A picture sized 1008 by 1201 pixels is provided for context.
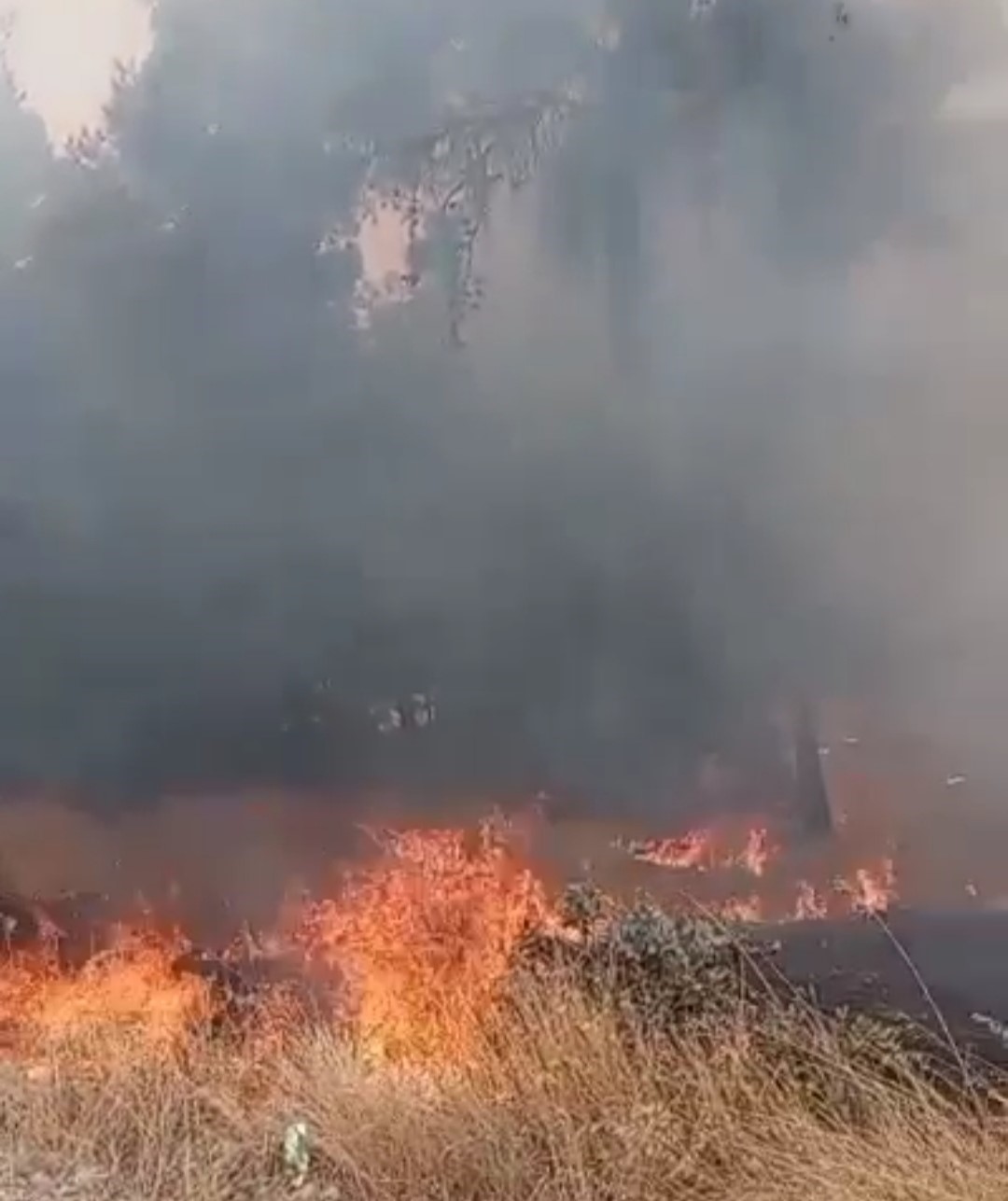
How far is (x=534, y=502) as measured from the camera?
4.67m

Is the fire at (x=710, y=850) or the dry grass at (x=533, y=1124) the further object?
the fire at (x=710, y=850)

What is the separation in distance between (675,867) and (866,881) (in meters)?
0.55

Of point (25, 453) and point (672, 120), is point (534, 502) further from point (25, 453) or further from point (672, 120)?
point (25, 453)

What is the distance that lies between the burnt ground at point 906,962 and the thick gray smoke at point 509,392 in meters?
0.64

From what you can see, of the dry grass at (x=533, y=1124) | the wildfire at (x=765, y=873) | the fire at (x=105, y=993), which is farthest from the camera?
the fire at (x=105, y=993)

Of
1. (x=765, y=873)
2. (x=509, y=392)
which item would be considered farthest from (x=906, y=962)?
(x=509, y=392)

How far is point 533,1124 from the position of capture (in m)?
3.59

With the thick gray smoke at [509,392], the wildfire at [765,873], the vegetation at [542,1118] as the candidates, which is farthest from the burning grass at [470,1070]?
the thick gray smoke at [509,392]

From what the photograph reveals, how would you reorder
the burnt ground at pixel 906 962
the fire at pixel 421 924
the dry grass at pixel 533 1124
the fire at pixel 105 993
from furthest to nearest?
→ the fire at pixel 105 993 → the fire at pixel 421 924 → the burnt ground at pixel 906 962 → the dry grass at pixel 533 1124

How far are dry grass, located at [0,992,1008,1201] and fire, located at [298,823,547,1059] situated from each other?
44 cm

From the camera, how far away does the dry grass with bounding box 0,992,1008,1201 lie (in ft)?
11.0

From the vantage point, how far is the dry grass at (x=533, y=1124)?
11.0 feet

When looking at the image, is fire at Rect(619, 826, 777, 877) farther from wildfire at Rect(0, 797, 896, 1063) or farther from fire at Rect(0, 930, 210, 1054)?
fire at Rect(0, 930, 210, 1054)

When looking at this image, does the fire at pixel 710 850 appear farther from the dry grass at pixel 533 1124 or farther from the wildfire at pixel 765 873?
the dry grass at pixel 533 1124
